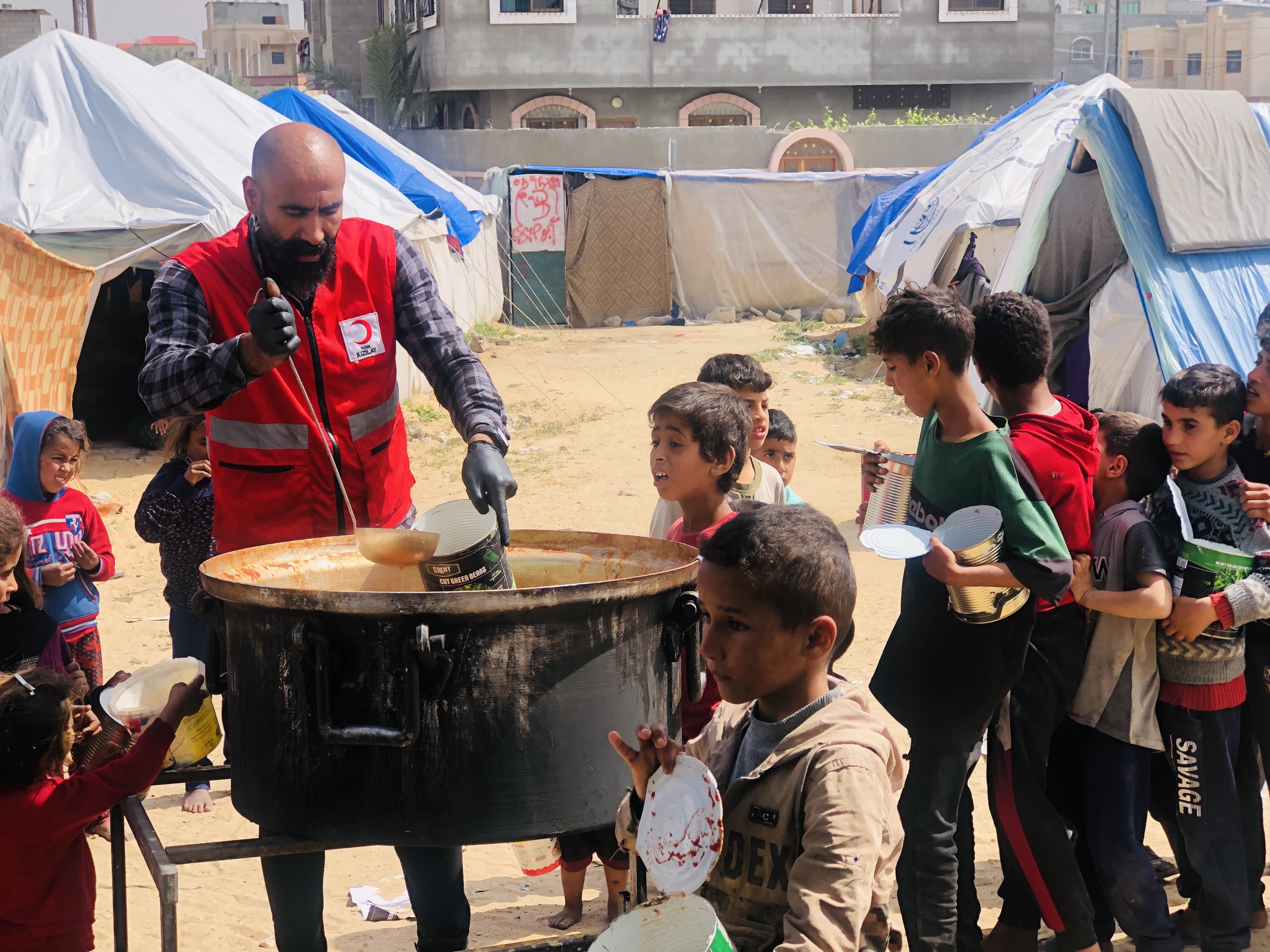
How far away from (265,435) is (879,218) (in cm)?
1240

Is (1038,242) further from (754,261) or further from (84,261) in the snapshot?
(754,261)

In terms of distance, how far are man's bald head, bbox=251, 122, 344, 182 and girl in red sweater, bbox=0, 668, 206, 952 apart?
108 centimetres

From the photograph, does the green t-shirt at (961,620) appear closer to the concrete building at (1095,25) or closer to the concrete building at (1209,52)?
the concrete building at (1095,25)

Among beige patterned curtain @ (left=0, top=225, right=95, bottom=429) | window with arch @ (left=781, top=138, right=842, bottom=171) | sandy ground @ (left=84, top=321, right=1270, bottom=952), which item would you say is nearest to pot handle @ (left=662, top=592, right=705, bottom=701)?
sandy ground @ (left=84, top=321, right=1270, bottom=952)

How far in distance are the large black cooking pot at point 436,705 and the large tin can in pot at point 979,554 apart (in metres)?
0.72

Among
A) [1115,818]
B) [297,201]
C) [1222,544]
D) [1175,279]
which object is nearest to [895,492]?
[1222,544]

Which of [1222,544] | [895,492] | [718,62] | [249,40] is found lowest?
[1222,544]

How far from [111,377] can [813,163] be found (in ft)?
52.8

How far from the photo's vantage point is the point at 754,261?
65.8 ft

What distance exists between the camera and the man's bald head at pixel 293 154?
8.61ft

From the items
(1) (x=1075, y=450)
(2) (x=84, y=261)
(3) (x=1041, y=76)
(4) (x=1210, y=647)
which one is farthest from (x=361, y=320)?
(3) (x=1041, y=76)

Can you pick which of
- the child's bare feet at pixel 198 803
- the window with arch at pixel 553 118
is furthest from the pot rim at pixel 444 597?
the window with arch at pixel 553 118

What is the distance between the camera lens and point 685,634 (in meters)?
2.27

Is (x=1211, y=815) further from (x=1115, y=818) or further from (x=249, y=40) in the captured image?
(x=249, y=40)
